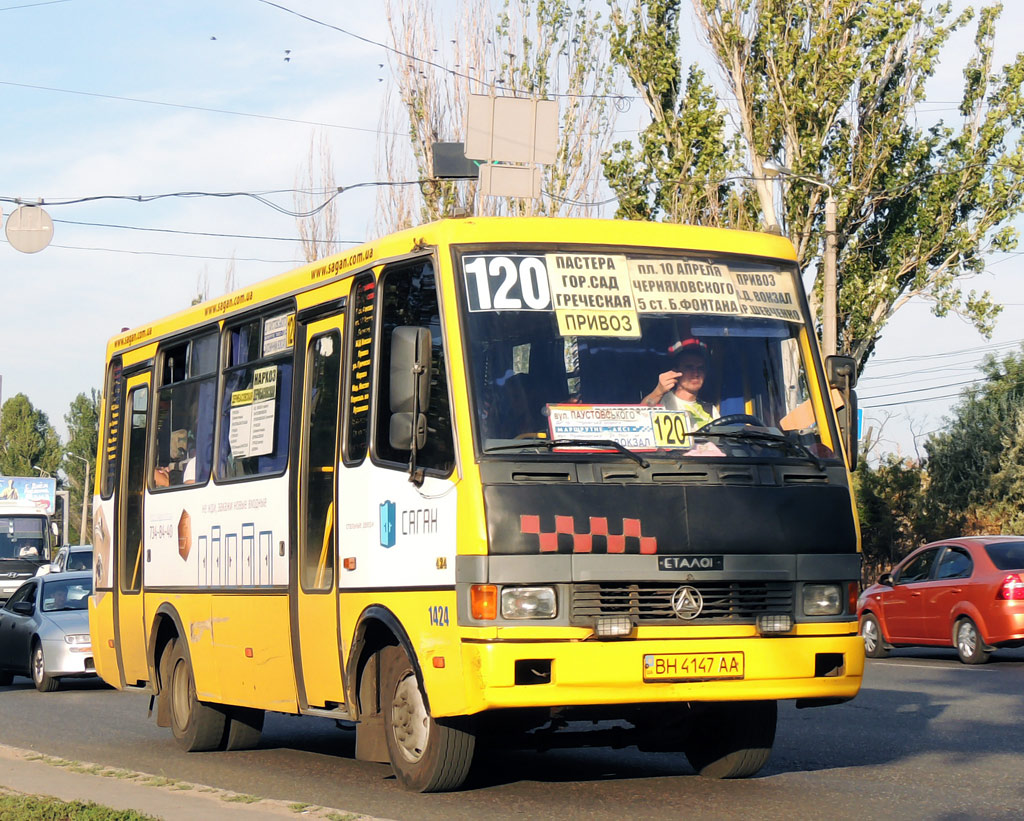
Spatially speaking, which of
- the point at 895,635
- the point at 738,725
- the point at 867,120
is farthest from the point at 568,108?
the point at 738,725

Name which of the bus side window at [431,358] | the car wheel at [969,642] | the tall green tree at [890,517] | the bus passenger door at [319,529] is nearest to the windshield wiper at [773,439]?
the bus side window at [431,358]

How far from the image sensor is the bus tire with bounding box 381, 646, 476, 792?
8.99 meters

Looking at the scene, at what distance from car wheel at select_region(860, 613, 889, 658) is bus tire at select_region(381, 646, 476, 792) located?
548 inches

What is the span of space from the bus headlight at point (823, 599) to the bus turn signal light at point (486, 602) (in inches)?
67.6

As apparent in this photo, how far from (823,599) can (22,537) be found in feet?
138

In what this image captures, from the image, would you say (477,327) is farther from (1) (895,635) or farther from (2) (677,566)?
(1) (895,635)

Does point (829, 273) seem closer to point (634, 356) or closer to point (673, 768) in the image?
point (673, 768)

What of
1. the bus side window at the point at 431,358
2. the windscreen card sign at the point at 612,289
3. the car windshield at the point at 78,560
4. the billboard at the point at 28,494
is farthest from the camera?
the billboard at the point at 28,494

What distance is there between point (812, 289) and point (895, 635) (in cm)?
1435

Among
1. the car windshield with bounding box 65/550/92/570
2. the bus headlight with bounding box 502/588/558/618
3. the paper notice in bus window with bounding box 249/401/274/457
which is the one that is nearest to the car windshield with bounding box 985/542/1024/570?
the paper notice in bus window with bounding box 249/401/274/457

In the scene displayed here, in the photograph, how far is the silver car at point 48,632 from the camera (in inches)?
796

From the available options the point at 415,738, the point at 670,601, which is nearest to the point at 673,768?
the point at 415,738

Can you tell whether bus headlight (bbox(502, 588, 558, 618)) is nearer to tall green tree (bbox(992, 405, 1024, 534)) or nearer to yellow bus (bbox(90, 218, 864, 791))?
yellow bus (bbox(90, 218, 864, 791))

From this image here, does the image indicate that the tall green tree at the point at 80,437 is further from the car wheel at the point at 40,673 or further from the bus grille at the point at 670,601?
the bus grille at the point at 670,601
